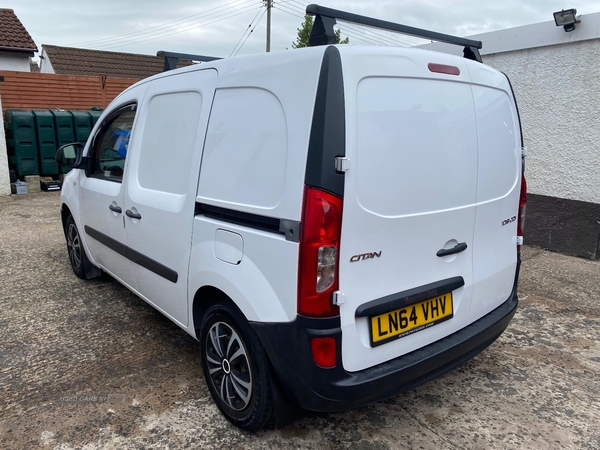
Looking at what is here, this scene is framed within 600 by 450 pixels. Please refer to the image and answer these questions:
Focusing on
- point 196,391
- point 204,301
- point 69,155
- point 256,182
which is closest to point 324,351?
point 256,182

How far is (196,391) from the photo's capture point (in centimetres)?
276

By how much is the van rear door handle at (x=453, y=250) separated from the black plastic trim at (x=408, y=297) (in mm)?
130

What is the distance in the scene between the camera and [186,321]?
2748mm

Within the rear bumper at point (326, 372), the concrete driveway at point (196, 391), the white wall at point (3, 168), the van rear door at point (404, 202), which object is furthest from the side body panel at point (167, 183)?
the white wall at point (3, 168)

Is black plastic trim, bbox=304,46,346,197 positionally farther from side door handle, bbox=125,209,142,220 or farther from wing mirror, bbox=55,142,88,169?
wing mirror, bbox=55,142,88,169

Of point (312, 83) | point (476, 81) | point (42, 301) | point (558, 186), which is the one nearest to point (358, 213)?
point (312, 83)

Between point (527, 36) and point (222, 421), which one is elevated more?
point (527, 36)

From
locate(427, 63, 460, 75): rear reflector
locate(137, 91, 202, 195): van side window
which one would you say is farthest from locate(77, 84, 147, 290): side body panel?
locate(427, 63, 460, 75): rear reflector

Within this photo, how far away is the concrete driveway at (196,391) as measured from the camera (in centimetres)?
237

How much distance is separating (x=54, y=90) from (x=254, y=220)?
10891mm

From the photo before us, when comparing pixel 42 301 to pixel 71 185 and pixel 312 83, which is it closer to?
pixel 71 185

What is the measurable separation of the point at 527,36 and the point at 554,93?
74cm

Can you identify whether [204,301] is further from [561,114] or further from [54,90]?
[54,90]

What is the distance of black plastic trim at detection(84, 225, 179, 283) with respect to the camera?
279cm
